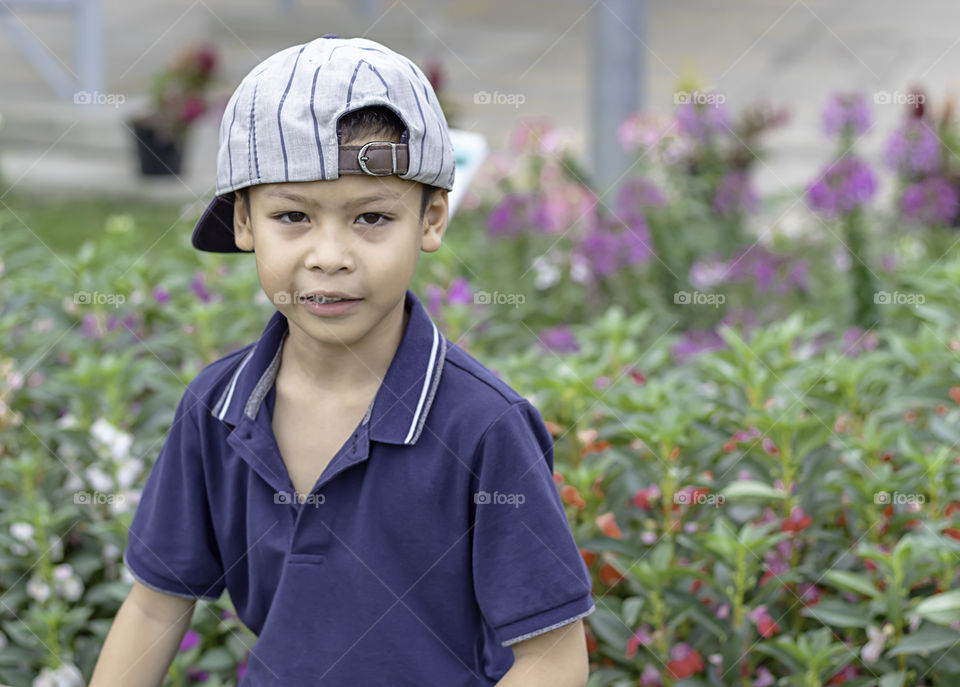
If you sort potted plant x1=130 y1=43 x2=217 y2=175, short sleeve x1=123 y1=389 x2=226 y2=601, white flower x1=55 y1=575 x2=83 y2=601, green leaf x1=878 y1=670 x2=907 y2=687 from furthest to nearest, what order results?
potted plant x1=130 y1=43 x2=217 y2=175 < white flower x1=55 y1=575 x2=83 y2=601 < green leaf x1=878 y1=670 x2=907 y2=687 < short sleeve x1=123 y1=389 x2=226 y2=601

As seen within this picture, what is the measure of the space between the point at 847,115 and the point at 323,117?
9.39 feet

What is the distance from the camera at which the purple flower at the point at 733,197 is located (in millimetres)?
4082

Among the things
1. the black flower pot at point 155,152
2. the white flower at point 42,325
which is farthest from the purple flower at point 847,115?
the black flower pot at point 155,152

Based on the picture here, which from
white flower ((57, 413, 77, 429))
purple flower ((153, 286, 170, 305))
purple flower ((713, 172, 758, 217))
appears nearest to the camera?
white flower ((57, 413, 77, 429))

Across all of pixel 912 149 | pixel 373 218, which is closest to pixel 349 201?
pixel 373 218

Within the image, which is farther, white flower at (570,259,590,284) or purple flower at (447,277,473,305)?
white flower at (570,259,590,284)

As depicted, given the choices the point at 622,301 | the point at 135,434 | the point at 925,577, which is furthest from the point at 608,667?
the point at 622,301

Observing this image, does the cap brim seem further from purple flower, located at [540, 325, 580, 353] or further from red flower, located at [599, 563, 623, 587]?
purple flower, located at [540, 325, 580, 353]

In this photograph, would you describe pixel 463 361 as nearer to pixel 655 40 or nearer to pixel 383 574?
pixel 383 574

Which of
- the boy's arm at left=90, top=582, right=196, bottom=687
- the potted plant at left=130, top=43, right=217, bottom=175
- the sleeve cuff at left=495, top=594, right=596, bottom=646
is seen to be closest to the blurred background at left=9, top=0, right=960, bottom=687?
the boy's arm at left=90, top=582, right=196, bottom=687

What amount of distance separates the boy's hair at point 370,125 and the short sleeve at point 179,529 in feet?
1.49
